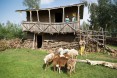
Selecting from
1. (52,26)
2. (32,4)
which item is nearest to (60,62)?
(52,26)

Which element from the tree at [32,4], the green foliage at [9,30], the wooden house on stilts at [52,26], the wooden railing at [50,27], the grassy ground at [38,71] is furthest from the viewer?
the tree at [32,4]

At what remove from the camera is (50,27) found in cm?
3127

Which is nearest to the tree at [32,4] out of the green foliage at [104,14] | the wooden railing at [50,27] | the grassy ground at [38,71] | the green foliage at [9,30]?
the green foliage at [9,30]

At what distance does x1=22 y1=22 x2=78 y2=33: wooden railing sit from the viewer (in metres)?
29.5

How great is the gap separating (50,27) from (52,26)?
1.33 ft

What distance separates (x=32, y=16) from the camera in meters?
35.5

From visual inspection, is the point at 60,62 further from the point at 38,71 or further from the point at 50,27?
the point at 50,27

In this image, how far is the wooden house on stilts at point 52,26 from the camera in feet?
98.8

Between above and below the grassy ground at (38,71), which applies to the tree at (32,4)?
above

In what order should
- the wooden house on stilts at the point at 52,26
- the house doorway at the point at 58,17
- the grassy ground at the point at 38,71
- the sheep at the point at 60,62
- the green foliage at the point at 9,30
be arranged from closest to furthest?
the grassy ground at the point at 38,71 < the sheep at the point at 60,62 < the wooden house on stilts at the point at 52,26 < the house doorway at the point at 58,17 < the green foliage at the point at 9,30

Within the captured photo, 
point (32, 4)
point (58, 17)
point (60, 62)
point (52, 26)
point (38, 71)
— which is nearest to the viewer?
point (60, 62)

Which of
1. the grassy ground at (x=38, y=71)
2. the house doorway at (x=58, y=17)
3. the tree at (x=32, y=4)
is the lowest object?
the grassy ground at (x=38, y=71)

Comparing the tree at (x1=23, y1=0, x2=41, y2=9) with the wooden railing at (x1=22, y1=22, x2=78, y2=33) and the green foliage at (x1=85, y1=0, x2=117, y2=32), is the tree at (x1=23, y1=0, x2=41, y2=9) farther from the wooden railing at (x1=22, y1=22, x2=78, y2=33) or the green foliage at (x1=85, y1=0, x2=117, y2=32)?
the wooden railing at (x1=22, y1=22, x2=78, y2=33)

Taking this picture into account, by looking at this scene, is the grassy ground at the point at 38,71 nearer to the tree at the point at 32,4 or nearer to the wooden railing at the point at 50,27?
the wooden railing at the point at 50,27
